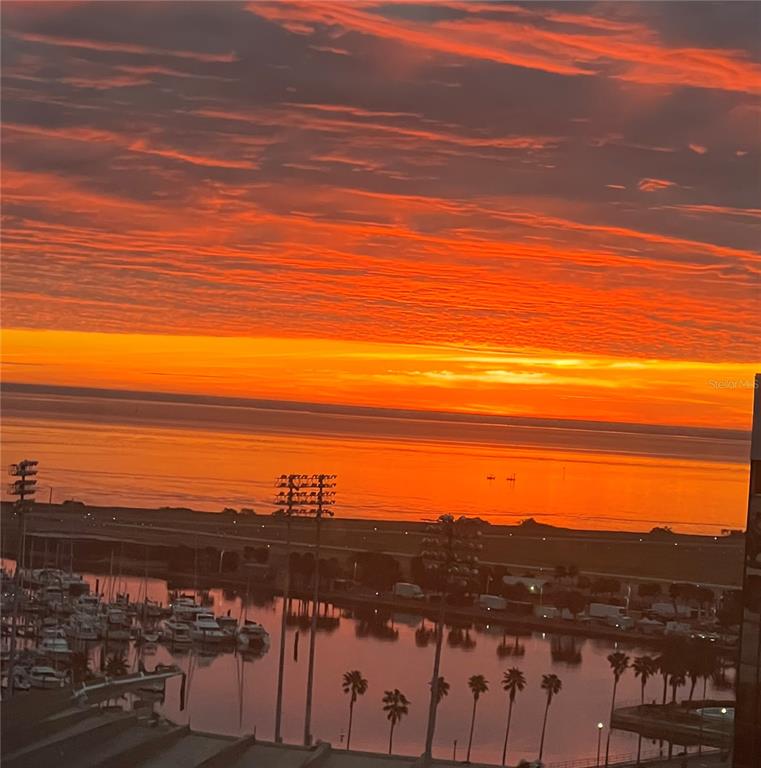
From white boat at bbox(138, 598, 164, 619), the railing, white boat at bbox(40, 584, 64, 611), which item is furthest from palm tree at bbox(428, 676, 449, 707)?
white boat at bbox(40, 584, 64, 611)

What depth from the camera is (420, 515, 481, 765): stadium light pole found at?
759cm

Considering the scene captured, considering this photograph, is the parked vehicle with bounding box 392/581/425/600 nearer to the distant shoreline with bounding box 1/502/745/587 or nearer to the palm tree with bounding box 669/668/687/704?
the distant shoreline with bounding box 1/502/745/587

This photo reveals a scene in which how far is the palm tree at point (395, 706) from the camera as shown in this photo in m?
7.48

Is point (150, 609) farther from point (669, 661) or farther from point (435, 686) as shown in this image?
point (669, 661)

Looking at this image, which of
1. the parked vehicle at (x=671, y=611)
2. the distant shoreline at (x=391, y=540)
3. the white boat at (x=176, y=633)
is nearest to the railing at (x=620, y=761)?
the parked vehicle at (x=671, y=611)

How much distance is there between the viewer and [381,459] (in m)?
11.5

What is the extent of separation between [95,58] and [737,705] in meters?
6.15

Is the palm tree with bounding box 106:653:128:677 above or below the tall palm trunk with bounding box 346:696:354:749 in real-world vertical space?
above

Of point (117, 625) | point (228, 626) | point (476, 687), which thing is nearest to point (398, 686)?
point (476, 687)

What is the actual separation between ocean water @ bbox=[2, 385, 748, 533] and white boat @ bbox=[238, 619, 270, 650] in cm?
187

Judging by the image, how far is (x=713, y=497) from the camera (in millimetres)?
10930

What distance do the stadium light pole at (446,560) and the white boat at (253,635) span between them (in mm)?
1049

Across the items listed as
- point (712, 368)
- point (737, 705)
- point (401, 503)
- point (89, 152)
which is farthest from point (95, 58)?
point (737, 705)

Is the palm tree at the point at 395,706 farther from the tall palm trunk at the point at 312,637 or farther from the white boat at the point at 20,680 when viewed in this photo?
the white boat at the point at 20,680
